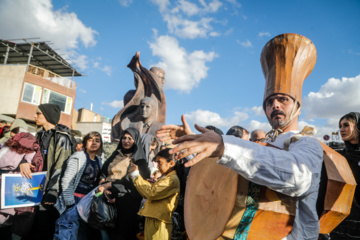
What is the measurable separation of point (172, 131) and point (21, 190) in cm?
253

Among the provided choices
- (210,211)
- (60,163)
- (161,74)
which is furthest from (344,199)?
(161,74)

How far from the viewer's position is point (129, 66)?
952 cm

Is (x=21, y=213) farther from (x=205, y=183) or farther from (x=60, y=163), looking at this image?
(x=205, y=183)

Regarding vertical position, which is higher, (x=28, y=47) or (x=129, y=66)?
(x=28, y=47)

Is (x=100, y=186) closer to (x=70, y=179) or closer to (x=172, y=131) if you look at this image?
(x=70, y=179)

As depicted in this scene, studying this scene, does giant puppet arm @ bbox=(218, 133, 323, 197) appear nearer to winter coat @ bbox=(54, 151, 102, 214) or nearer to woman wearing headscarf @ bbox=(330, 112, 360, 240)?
woman wearing headscarf @ bbox=(330, 112, 360, 240)

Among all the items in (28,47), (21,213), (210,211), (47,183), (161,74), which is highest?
(28,47)

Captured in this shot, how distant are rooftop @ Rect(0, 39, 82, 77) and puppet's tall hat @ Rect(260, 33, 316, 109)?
26.3m

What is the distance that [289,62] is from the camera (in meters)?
1.74

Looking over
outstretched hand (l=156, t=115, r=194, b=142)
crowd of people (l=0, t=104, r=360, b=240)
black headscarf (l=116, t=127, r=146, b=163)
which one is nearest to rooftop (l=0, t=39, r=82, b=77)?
crowd of people (l=0, t=104, r=360, b=240)

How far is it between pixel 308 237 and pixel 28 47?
2776 cm

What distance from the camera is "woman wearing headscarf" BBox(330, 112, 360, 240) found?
2.43 metres

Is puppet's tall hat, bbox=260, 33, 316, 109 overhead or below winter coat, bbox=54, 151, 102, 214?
overhead

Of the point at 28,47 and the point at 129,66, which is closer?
the point at 129,66
